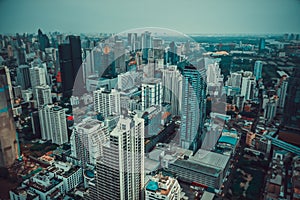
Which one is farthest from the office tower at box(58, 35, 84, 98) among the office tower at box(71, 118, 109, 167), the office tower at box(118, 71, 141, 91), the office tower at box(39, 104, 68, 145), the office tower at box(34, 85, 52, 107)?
the office tower at box(71, 118, 109, 167)

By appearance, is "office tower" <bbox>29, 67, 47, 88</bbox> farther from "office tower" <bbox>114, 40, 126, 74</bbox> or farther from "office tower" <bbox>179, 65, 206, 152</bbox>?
"office tower" <bbox>179, 65, 206, 152</bbox>

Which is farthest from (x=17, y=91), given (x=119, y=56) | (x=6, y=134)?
(x=119, y=56)

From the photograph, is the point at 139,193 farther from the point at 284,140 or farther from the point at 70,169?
the point at 284,140

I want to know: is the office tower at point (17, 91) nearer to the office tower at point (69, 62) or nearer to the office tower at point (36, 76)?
the office tower at point (36, 76)

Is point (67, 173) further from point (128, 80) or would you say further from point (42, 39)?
point (42, 39)

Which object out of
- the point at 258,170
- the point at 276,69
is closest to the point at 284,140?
the point at 258,170

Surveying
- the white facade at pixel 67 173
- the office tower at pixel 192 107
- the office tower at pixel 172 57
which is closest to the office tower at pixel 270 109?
the office tower at pixel 192 107
